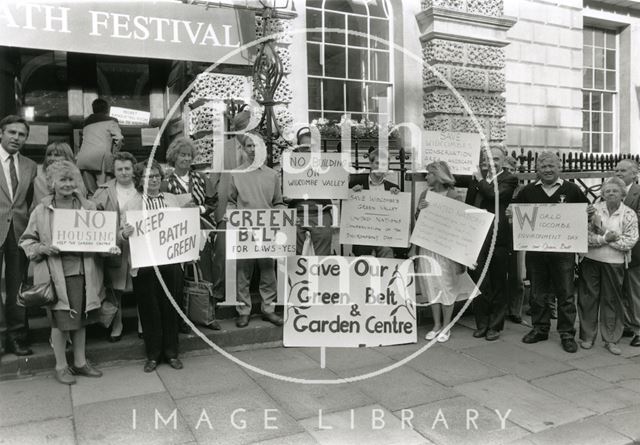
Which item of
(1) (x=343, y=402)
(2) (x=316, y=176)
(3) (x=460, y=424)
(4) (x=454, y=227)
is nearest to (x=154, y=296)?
(1) (x=343, y=402)

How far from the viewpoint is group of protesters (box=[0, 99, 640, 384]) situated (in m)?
4.53

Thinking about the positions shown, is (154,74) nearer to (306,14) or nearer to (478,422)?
(306,14)

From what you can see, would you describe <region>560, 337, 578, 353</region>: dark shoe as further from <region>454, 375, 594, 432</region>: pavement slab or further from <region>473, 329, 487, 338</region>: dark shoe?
<region>454, 375, 594, 432</region>: pavement slab

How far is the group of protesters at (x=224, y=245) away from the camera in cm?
453

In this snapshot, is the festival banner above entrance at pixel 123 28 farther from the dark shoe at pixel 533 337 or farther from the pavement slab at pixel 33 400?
the dark shoe at pixel 533 337

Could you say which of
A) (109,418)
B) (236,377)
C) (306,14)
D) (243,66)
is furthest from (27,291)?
(306,14)

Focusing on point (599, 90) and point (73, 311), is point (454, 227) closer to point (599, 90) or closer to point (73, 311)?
point (73, 311)

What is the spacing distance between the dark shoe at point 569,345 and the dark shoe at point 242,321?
10.5ft

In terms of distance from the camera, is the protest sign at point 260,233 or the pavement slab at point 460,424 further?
the protest sign at point 260,233

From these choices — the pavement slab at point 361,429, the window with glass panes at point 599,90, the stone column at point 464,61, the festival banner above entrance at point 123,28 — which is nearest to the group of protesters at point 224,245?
the festival banner above entrance at point 123,28

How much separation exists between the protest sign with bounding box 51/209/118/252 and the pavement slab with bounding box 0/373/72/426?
1.12 m

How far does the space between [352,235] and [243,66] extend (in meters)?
3.31

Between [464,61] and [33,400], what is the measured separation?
8.37 meters

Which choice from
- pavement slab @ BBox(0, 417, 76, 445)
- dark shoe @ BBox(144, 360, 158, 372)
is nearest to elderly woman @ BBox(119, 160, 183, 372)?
dark shoe @ BBox(144, 360, 158, 372)
